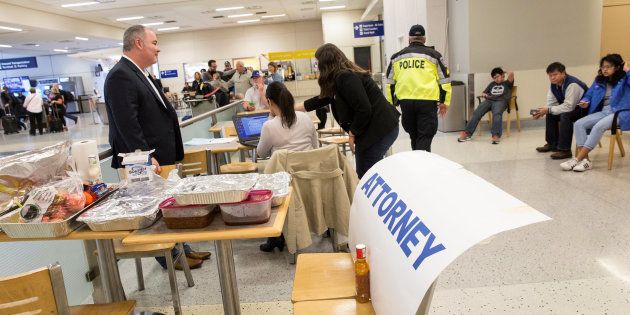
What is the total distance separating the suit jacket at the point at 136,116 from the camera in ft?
7.72

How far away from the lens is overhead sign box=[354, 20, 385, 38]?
11836 mm

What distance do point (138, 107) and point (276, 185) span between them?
130cm

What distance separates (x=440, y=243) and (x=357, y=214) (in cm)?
61

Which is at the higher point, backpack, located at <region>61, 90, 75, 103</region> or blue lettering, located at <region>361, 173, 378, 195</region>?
backpack, located at <region>61, 90, 75, 103</region>

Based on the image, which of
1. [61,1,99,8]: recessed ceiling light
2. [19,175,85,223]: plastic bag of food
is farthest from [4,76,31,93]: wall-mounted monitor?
[19,175,85,223]: plastic bag of food

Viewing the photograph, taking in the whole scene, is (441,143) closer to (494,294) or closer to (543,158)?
(543,158)

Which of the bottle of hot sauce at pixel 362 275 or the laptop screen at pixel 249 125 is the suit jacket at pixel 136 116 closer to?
the laptop screen at pixel 249 125

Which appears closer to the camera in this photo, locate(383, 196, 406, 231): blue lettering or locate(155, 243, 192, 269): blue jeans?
locate(383, 196, 406, 231): blue lettering

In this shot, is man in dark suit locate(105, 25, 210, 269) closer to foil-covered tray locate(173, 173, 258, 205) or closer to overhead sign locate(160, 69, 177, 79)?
foil-covered tray locate(173, 173, 258, 205)

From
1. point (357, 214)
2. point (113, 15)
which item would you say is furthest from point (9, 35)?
point (357, 214)

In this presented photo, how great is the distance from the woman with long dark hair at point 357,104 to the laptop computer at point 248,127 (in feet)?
2.92

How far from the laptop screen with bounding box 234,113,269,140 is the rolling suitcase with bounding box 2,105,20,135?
12.4m

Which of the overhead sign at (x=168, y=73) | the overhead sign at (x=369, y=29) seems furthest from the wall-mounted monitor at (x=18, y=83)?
the overhead sign at (x=369, y=29)

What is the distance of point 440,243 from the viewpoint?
0.90 meters
